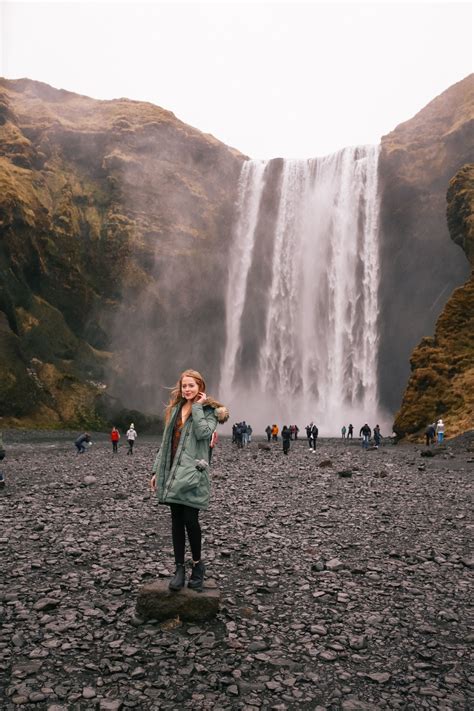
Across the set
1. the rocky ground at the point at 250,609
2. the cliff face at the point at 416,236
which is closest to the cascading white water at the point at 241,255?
the cliff face at the point at 416,236

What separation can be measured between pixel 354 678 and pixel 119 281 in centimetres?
5913

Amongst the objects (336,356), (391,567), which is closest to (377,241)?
(336,356)

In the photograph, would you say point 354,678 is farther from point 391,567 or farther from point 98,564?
point 98,564

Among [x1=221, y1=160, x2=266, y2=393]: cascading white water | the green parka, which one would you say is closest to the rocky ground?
the green parka

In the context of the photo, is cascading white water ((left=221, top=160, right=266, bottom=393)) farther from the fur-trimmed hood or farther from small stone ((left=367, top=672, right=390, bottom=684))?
small stone ((left=367, top=672, right=390, bottom=684))

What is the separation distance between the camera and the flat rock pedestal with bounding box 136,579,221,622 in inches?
209

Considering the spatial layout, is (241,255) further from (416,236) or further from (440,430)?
(440,430)

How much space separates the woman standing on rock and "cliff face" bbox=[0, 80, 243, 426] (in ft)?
141

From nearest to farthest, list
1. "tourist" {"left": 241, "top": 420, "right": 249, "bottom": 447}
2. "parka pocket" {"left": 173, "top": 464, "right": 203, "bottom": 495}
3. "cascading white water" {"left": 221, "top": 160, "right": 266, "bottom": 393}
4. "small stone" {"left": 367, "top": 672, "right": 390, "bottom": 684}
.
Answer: "small stone" {"left": 367, "top": 672, "right": 390, "bottom": 684}
"parka pocket" {"left": 173, "top": 464, "right": 203, "bottom": 495}
"tourist" {"left": 241, "top": 420, "right": 249, "bottom": 447}
"cascading white water" {"left": 221, "top": 160, "right": 266, "bottom": 393}

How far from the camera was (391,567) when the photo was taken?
23.7 ft

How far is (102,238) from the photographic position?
60.4 m

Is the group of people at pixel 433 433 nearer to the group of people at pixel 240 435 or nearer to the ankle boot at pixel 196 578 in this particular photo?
the group of people at pixel 240 435

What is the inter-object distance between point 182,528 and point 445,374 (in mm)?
33688

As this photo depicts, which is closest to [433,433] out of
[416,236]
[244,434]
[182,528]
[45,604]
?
[244,434]
